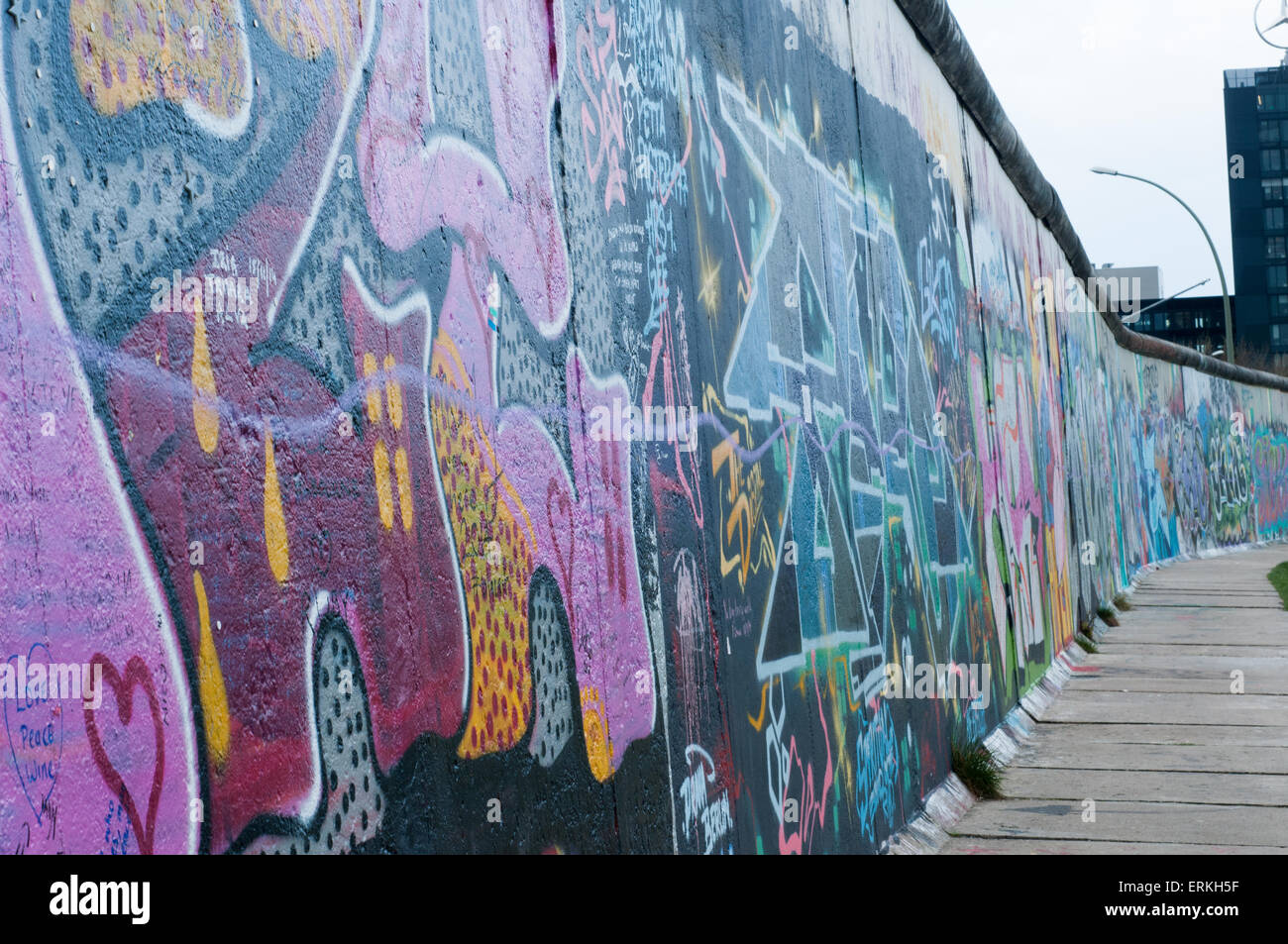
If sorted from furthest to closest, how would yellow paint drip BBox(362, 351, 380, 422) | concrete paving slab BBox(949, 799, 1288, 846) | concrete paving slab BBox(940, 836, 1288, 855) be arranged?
concrete paving slab BBox(949, 799, 1288, 846)
concrete paving slab BBox(940, 836, 1288, 855)
yellow paint drip BBox(362, 351, 380, 422)

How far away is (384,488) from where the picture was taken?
2.21 meters

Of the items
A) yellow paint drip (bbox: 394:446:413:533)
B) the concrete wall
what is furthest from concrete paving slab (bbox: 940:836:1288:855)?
yellow paint drip (bbox: 394:446:413:533)

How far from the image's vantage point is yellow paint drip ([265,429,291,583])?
1928 millimetres

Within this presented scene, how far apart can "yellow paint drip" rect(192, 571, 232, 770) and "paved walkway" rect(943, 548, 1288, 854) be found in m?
3.90

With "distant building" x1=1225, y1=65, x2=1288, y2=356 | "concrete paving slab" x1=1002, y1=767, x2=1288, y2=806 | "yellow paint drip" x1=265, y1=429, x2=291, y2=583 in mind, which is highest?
"distant building" x1=1225, y1=65, x2=1288, y2=356

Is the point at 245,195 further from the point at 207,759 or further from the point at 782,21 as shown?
the point at 782,21

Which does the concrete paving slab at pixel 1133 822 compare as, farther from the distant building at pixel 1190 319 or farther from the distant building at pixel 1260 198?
the distant building at pixel 1260 198

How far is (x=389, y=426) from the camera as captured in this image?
2.23 metres

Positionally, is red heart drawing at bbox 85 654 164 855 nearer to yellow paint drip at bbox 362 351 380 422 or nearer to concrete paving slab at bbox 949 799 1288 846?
yellow paint drip at bbox 362 351 380 422

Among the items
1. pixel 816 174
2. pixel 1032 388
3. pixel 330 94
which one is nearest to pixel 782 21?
pixel 816 174

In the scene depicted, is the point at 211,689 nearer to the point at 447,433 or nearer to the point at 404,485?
the point at 404,485

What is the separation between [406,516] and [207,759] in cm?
59

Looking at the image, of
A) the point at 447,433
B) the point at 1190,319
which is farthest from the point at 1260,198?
the point at 447,433

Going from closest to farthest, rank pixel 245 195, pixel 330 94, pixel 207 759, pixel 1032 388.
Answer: pixel 207 759
pixel 245 195
pixel 330 94
pixel 1032 388
